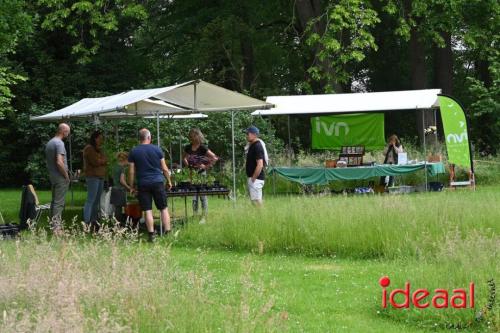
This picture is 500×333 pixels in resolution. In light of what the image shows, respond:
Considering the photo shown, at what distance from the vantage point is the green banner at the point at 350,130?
22.3 meters

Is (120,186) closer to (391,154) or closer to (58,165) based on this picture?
(58,165)

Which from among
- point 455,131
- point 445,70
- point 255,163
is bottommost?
point 255,163

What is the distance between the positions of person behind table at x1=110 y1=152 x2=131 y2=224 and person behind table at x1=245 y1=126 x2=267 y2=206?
189 cm

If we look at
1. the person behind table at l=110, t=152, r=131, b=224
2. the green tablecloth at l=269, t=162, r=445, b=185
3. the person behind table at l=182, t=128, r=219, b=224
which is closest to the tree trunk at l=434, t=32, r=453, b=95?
the green tablecloth at l=269, t=162, r=445, b=185

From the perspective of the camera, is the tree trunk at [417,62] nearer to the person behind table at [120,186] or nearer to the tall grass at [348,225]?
the person behind table at [120,186]

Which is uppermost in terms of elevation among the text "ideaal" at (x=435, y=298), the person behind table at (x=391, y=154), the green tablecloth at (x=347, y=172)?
the person behind table at (x=391, y=154)

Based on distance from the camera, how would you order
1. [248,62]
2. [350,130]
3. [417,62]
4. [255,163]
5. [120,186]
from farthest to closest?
[248,62] → [417,62] → [350,130] → [120,186] → [255,163]

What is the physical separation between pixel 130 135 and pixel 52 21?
410 centimetres

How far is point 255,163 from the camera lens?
1251 centimetres

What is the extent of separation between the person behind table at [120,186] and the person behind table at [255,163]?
1889 millimetres

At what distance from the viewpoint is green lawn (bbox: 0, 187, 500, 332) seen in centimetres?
493

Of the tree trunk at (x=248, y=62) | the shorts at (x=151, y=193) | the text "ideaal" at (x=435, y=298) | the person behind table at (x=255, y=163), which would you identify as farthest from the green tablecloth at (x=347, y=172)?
the text "ideaal" at (x=435, y=298)

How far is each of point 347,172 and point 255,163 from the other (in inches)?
264

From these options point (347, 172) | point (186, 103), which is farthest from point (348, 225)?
point (347, 172)
